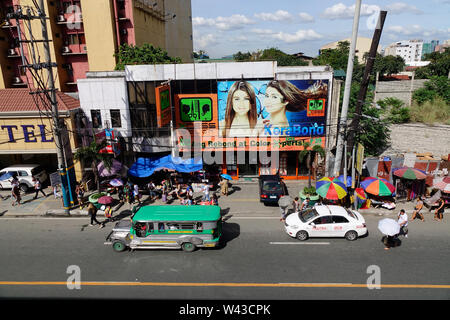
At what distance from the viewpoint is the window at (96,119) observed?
23.5m

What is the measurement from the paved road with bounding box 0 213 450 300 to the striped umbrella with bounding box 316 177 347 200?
2366mm

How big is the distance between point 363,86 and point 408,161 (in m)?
8.39

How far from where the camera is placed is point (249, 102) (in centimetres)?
2311

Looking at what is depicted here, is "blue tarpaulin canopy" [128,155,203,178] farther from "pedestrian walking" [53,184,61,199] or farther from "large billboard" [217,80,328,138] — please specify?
"pedestrian walking" [53,184,61,199]

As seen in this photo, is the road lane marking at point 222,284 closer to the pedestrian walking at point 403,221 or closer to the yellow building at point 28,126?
the pedestrian walking at point 403,221

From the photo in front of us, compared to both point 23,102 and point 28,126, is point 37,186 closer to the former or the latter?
point 28,126

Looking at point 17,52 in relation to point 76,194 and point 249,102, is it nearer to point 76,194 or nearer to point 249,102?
point 76,194

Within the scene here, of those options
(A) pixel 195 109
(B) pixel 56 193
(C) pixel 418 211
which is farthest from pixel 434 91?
(B) pixel 56 193

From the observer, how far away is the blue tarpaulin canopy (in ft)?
72.5

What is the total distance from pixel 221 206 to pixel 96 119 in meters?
12.0

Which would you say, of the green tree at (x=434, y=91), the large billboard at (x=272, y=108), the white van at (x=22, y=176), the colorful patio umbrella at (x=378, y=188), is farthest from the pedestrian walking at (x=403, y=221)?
the green tree at (x=434, y=91)

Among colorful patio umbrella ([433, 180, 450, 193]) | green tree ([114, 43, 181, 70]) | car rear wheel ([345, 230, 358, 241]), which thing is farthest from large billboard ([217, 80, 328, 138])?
green tree ([114, 43, 181, 70])

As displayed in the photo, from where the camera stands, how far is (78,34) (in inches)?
1371
